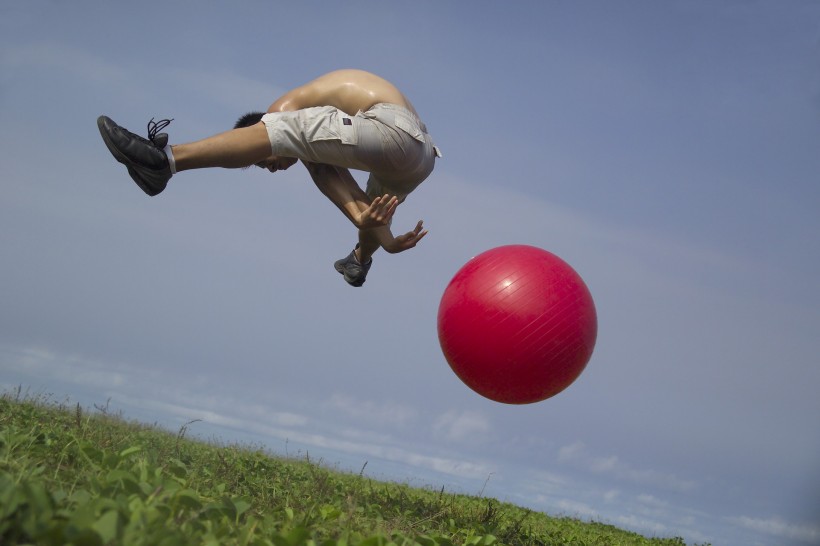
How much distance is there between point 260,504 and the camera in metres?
5.24

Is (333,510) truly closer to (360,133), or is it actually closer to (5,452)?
(5,452)

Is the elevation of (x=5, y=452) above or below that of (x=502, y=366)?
below

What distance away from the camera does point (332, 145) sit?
6.44 meters

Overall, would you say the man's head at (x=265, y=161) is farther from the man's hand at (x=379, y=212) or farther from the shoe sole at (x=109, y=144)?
the shoe sole at (x=109, y=144)

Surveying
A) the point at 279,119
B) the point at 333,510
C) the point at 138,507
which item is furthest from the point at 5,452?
the point at 279,119

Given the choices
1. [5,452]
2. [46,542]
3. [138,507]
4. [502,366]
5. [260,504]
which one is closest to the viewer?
[46,542]

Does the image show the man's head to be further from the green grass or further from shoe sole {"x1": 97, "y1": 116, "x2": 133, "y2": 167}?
the green grass

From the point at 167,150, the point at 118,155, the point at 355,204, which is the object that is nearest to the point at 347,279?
the point at 355,204

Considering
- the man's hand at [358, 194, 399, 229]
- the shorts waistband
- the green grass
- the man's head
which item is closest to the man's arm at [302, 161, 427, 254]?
the man's hand at [358, 194, 399, 229]

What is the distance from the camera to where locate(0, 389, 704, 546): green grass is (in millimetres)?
3000

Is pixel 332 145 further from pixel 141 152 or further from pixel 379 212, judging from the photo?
pixel 141 152

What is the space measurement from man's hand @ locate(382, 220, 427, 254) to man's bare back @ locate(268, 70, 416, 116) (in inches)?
45.0

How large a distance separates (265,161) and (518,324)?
2.82 meters

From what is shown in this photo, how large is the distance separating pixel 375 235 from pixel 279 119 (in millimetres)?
1712
